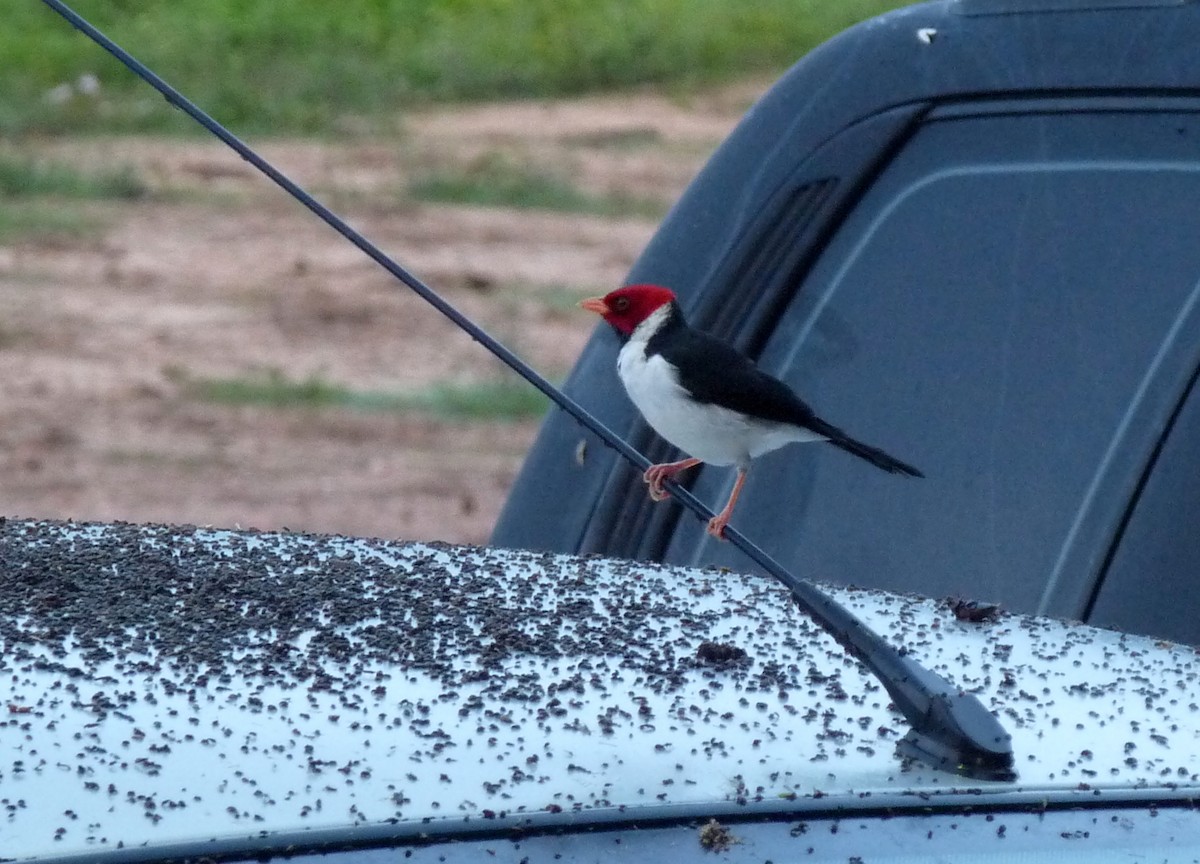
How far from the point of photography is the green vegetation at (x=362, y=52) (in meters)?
16.2

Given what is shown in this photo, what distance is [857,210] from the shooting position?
3287mm

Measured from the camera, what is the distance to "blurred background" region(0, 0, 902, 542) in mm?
9570

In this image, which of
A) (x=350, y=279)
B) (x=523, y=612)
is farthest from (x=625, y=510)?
(x=350, y=279)

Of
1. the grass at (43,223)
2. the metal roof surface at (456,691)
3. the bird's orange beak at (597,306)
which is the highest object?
the bird's orange beak at (597,306)

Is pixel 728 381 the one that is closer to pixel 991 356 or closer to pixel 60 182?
pixel 991 356

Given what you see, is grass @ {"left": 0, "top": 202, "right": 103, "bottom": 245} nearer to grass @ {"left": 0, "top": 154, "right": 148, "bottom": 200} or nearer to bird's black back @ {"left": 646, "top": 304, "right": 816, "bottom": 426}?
grass @ {"left": 0, "top": 154, "right": 148, "bottom": 200}

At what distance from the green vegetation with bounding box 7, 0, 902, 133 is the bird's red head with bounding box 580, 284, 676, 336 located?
13032 mm

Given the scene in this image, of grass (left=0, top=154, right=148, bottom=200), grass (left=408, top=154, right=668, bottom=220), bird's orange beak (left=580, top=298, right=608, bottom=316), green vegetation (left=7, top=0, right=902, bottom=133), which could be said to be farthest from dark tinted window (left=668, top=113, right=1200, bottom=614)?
green vegetation (left=7, top=0, right=902, bottom=133)

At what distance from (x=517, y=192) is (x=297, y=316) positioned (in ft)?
10.3

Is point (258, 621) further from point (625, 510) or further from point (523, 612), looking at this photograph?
point (625, 510)

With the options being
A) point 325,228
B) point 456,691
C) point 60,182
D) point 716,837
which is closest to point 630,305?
point 456,691

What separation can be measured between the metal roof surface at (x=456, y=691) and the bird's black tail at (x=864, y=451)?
147 mm

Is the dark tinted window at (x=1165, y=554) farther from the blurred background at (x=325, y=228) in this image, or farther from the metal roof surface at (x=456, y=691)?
the blurred background at (x=325, y=228)

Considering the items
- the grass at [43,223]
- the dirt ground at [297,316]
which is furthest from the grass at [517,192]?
the grass at [43,223]
